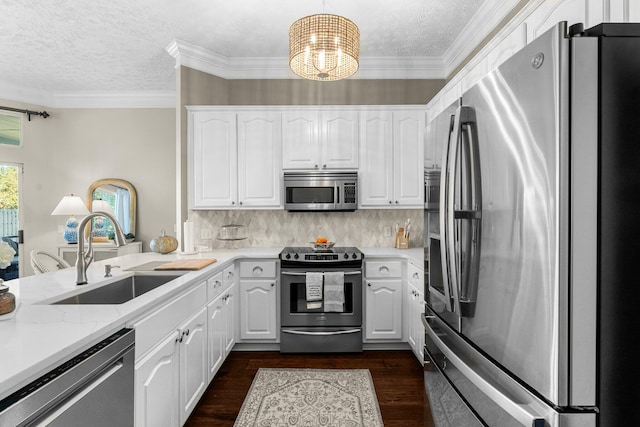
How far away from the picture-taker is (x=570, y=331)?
0.83m

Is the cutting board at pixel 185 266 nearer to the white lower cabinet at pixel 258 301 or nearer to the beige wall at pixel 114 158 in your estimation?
the white lower cabinet at pixel 258 301

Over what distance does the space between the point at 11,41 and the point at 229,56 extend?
83.1 inches

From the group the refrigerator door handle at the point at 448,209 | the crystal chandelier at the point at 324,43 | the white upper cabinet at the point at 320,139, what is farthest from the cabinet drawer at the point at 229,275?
the refrigerator door handle at the point at 448,209

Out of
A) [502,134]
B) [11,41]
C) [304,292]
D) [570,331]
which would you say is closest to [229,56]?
[11,41]

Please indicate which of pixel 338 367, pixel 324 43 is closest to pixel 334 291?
pixel 338 367

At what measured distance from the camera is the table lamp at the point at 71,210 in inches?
181

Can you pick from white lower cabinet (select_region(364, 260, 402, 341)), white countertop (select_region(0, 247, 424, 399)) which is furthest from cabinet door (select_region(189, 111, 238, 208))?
white lower cabinet (select_region(364, 260, 402, 341))

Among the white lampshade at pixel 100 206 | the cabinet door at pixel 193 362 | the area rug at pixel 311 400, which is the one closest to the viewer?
the cabinet door at pixel 193 362

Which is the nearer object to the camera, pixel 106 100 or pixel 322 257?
pixel 322 257

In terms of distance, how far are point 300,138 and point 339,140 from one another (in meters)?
0.40

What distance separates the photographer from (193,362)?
2111 millimetres

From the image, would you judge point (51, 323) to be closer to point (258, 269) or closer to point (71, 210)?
point (258, 269)

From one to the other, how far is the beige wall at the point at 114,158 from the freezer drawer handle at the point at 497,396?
466 cm

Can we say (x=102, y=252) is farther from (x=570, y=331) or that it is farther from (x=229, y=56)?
(x=570, y=331)
